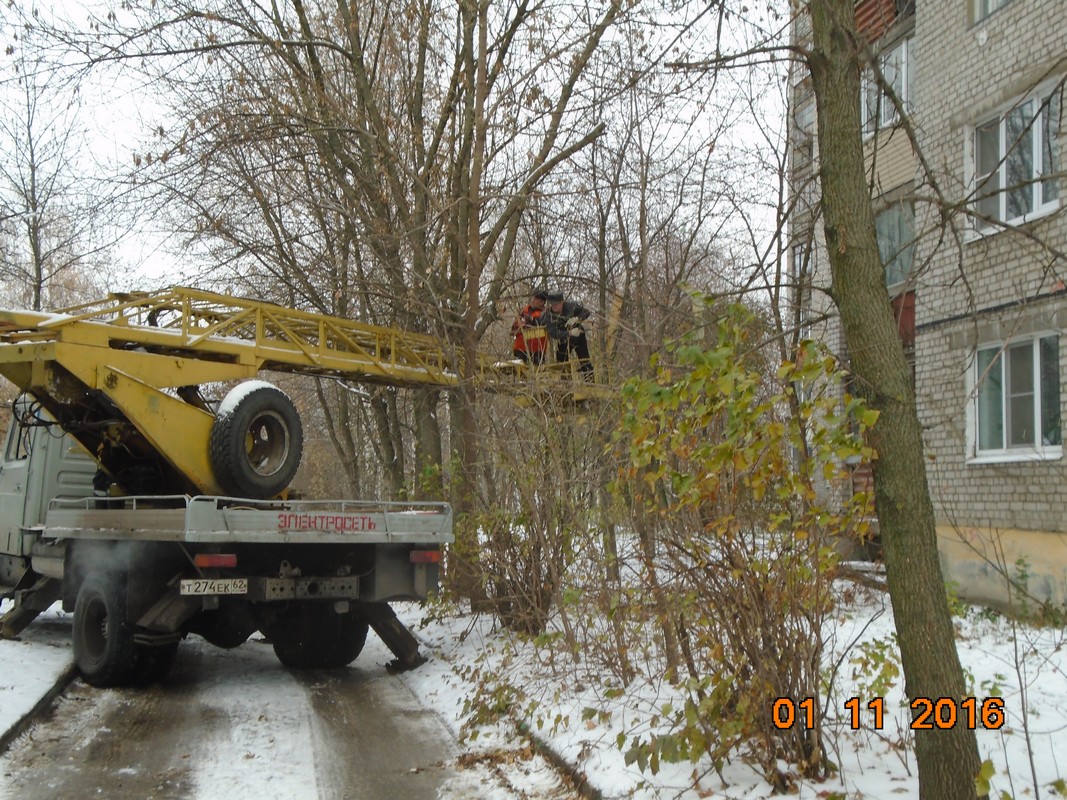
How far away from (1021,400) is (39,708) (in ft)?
35.5

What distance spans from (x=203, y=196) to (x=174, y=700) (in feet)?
24.8

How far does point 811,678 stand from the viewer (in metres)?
5.02

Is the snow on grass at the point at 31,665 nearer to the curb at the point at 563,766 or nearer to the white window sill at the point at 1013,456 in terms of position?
the curb at the point at 563,766

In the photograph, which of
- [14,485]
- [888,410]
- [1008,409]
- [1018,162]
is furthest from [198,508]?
[1018,162]

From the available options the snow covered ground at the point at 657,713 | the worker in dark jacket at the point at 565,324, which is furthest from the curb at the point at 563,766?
the worker in dark jacket at the point at 565,324

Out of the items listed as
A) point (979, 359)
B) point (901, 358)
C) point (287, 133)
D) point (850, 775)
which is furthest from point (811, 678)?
point (287, 133)

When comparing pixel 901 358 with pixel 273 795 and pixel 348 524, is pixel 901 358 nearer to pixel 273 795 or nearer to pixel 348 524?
pixel 273 795

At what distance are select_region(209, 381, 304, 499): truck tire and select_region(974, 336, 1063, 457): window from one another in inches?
294

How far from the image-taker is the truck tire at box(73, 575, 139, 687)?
832cm

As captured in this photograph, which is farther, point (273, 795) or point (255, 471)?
point (255, 471)

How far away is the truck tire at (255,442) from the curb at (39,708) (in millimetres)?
2136
